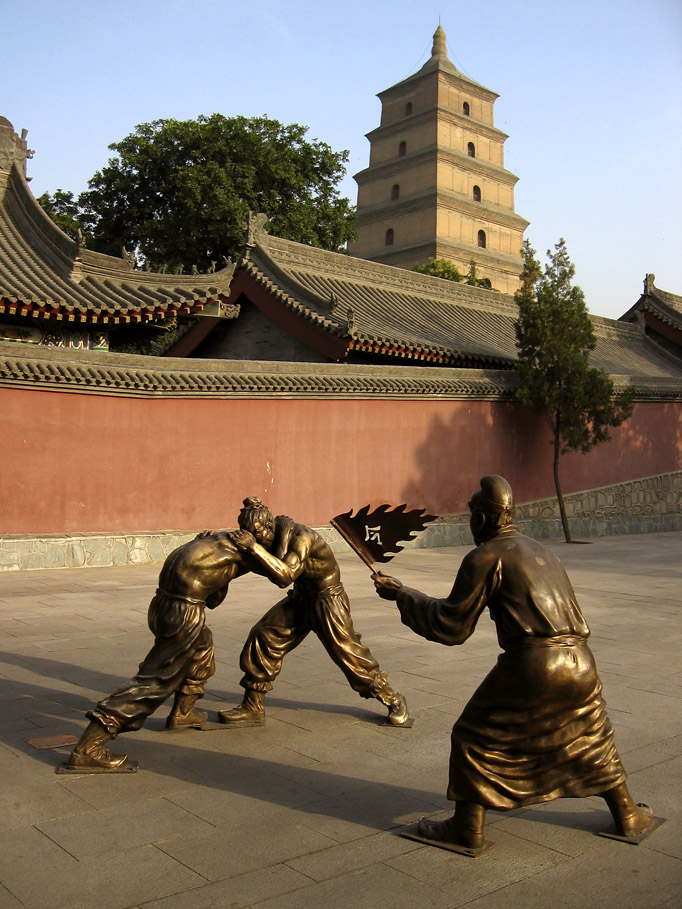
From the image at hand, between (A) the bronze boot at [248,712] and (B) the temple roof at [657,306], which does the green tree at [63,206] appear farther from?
(A) the bronze boot at [248,712]

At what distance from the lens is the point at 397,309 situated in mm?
18453

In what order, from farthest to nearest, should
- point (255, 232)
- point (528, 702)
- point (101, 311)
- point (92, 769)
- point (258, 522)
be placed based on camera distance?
point (255, 232) → point (101, 311) → point (258, 522) → point (92, 769) → point (528, 702)

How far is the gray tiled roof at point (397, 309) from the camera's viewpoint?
15.5 metres

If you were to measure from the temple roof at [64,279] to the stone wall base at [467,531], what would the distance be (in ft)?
9.99

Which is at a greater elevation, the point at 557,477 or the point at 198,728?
the point at 557,477

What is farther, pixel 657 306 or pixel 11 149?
pixel 657 306

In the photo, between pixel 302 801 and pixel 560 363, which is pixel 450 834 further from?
pixel 560 363

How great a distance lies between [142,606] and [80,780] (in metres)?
4.66

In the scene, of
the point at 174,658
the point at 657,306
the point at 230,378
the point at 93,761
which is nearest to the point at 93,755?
the point at 93,761

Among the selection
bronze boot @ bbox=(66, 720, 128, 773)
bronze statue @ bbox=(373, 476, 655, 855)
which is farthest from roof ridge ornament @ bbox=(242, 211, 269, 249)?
bronze statue @ bbox=(373, 476, 655, 855)

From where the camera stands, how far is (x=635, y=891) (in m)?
3.05

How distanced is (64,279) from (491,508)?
10.4 metres

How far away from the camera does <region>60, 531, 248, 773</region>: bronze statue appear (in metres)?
Answer: 4.20

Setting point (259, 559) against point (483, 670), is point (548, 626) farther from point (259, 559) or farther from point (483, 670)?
point (483, 670)
